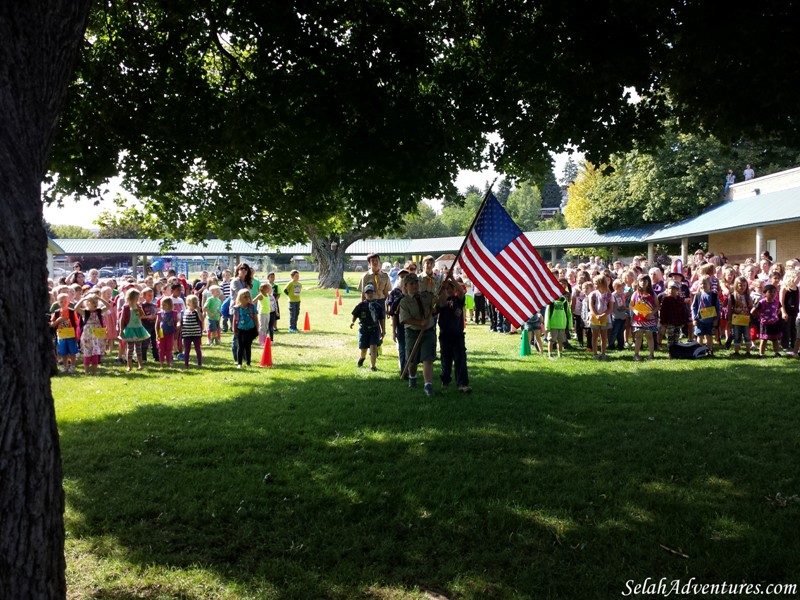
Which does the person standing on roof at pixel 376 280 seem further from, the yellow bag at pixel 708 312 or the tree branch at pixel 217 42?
the yellow bag at pixel 708 312

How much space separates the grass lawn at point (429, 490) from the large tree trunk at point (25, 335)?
4.64ft

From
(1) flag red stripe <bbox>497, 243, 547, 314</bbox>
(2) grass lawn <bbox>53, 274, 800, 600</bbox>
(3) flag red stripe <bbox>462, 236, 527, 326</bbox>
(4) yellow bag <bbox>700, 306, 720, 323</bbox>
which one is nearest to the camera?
(2) grass lawn <bbox>53, 274, 800, 600</bbox>

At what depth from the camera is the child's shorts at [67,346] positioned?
12773 mm

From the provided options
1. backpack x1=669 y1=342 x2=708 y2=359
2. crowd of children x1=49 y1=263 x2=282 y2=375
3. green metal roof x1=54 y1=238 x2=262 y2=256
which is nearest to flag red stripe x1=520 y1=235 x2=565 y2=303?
backpack x1=669 y1=342 x2=708 y2=359

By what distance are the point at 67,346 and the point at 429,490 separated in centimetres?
1025

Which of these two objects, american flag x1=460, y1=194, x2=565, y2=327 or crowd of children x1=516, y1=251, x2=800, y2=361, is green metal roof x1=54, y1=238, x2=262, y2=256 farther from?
american flag x1=460, y1=194, x2=565, y2=327

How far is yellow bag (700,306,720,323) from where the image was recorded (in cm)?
1422

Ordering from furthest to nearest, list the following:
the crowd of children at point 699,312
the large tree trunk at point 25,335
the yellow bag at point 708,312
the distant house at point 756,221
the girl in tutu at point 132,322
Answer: the distant house at point 756,221 < the yellow bag at point 708,312 < the crowd of children at point 699,312 < the girl in tutu at point 132,322 < the large tree trunk at point 25,335

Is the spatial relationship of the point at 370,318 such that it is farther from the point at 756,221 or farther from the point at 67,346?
the point at 756,221

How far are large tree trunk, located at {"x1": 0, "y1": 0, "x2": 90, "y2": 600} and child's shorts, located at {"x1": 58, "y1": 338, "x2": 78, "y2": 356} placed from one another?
1092 cm

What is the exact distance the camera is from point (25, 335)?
2840 millimetres

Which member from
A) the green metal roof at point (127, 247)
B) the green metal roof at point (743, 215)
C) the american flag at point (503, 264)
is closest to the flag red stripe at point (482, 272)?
the american flag at point (503, 264)

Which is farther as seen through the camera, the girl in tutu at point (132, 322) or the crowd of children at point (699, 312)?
the crowd of children at point (699, 312)

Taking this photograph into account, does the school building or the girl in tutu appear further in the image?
the school building
